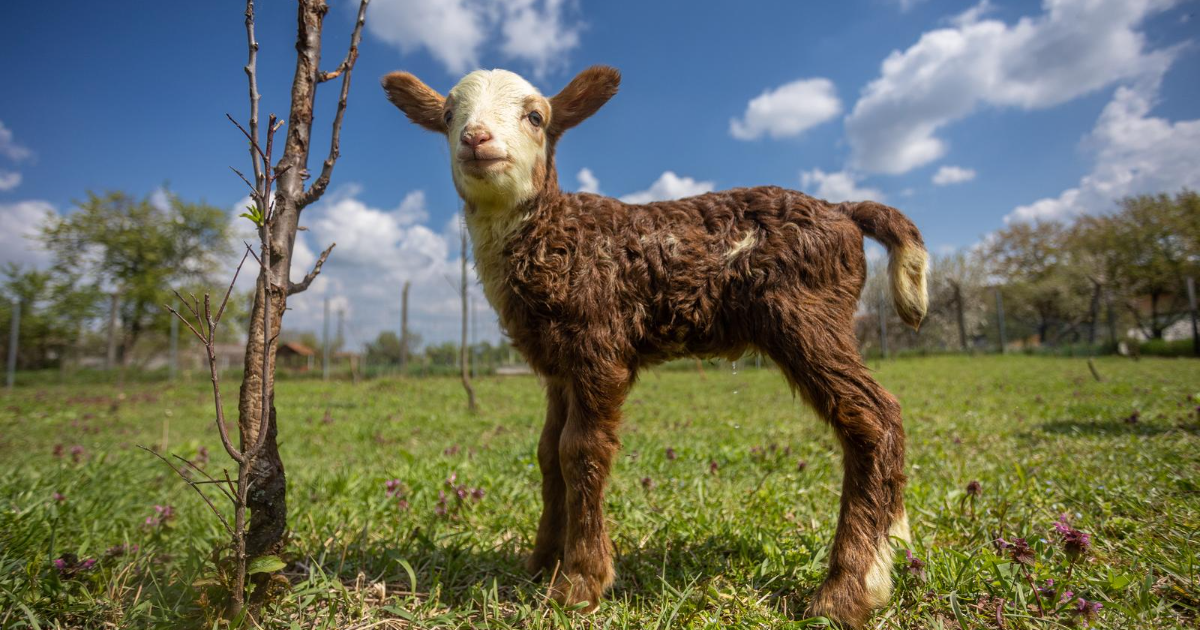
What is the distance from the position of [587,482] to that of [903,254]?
6.11 ft

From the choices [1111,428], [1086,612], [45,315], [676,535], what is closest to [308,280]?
[676,535]

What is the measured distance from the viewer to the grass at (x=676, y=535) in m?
2.17

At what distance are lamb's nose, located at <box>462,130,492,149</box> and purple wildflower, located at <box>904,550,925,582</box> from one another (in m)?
2.63

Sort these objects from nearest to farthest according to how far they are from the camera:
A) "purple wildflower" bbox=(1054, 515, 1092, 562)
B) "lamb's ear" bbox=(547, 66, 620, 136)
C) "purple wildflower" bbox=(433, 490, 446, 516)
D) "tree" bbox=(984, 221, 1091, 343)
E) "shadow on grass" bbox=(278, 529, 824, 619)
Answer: "purple wildflower" bbox=(1054, 515, 1092, 562), "shadow on grass" bbox=(278, 529, 824, 619), "lamb's ear" bbox=(547, 66, 620, 136), "purple wildflower" bbox=(433, 490, 446, 516), "tree" bbox=(984, 221, 1091, 343)

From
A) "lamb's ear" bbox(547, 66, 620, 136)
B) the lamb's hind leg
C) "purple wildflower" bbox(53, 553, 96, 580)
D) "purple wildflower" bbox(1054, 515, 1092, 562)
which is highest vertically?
"lamb's ear" bbox(547, 66, 620, 136)

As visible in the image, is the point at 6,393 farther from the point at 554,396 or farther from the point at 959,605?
the point at 959,605

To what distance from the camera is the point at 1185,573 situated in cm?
220

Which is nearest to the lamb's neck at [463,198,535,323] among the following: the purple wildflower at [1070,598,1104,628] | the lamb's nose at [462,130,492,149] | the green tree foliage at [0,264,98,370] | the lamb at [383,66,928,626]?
the lamb at [383,66,928,626]

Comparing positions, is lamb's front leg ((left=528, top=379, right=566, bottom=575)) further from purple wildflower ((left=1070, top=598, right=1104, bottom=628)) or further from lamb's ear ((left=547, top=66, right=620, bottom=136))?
purple wildflower ((left=1070, top=598, right=1104, bottom=628))

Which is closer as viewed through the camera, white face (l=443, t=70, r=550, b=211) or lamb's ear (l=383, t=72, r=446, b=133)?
white face (l=443, t=70, r=550, b=211)

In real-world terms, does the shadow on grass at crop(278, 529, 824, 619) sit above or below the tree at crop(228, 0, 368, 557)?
below

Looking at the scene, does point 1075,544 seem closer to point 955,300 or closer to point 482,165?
point 482,165

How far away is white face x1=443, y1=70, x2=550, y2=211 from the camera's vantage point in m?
2.33

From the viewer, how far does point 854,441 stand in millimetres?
2312
